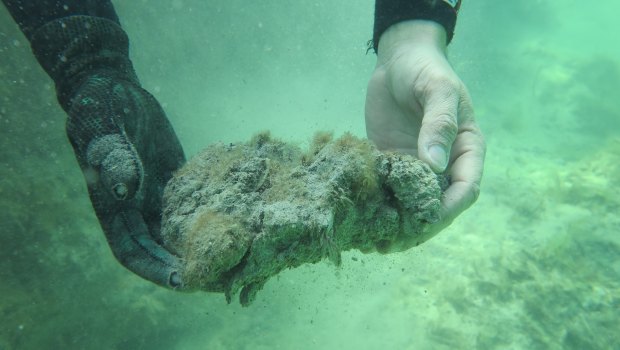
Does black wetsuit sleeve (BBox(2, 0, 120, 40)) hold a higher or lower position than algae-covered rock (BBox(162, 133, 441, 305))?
higher

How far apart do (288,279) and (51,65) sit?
874 cm

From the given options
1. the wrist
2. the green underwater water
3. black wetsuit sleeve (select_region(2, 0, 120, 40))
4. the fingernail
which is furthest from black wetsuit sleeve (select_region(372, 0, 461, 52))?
black wetsuit sleeve (select_region(2, 0, 120, 40))

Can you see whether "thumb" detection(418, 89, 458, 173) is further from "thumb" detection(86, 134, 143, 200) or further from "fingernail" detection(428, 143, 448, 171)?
"thumb" detection(86, 134, 143, 200)

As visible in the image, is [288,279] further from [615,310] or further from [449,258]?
[615,310]

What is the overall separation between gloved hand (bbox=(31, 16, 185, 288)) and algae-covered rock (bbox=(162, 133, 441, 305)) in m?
0.15

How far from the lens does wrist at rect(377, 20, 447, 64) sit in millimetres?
2526

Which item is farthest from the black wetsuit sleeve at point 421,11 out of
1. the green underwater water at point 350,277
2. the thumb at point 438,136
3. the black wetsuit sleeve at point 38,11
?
the black wetsuit sleeve at point 38,11

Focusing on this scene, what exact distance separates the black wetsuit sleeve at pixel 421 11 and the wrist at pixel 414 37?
38mm

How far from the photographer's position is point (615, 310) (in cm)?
796

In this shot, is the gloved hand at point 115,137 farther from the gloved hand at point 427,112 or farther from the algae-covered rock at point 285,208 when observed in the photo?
the gloved hand at point 427,112

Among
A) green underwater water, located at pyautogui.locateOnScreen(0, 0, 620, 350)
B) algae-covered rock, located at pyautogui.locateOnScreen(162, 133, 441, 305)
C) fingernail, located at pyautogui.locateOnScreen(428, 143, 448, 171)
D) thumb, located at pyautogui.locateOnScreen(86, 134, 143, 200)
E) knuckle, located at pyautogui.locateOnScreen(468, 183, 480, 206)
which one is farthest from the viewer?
green underwater water, located at pyautogui.locateOnScreen(0, 0, 620, 350)

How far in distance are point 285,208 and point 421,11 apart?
2.09 meters

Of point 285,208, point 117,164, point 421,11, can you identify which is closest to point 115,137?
point 117,164

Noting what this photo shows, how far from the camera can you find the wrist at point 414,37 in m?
2.53
